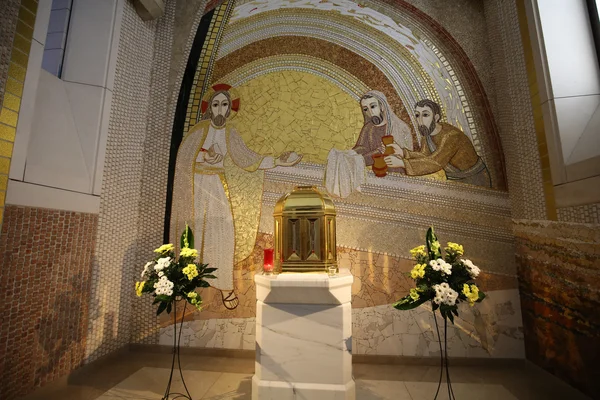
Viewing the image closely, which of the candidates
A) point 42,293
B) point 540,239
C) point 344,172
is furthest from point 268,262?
point 540,239

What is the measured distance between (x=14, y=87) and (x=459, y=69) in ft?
14.2

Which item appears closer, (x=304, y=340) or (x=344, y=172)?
(x=304, y=340)

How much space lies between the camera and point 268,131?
3857mm

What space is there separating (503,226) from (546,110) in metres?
1.23

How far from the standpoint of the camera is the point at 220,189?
12.4ft

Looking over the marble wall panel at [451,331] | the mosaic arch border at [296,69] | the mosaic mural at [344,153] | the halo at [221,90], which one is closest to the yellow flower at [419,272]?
the mosaic mural at [344,153]

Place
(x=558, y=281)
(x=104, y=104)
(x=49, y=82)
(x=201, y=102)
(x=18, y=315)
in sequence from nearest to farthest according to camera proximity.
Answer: (x=18, y=315) → (x=558, y=281) → (x=49, y=82) → (x=104, y=104) → (x=201, y=102)

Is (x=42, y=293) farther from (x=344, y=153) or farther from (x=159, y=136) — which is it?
(x=344, y=153)

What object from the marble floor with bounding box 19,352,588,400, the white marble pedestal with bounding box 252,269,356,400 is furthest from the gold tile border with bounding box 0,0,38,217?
the white marble pedestal with bounding box 252,269,356,400

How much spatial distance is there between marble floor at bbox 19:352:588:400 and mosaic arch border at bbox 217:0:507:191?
75.4 inches

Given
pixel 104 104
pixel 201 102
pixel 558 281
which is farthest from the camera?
pixel 201 102

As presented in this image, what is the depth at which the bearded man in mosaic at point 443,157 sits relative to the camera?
11.7ft

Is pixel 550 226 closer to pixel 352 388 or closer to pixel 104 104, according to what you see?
pixel 352 388

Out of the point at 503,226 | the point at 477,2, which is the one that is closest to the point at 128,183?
the point at 503,226
